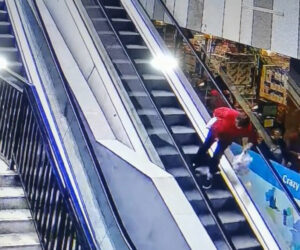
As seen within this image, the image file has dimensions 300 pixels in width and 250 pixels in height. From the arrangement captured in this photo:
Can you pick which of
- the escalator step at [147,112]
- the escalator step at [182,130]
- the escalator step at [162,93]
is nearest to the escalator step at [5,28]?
the escalator step at [162,93]

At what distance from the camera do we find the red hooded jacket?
20.7 feet

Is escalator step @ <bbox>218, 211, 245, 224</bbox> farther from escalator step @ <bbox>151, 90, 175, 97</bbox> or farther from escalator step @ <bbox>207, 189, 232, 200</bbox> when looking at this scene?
escalator step @ <bbox>151, 90, 175, 97</bbox>

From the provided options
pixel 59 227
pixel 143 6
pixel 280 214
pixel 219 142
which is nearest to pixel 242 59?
pixel 143 6

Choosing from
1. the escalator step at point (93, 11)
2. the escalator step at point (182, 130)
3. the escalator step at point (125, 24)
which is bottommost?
the escalator step at point (182, 130)

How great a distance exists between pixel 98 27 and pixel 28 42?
995mm

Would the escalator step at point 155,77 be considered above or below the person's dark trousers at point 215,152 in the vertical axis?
above

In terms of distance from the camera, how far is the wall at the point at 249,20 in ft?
24.4

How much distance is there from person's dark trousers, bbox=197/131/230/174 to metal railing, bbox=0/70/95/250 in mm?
2080

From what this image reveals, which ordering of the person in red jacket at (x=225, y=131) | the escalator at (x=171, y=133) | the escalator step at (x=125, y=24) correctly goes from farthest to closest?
the escalator step at (x=125, y=24) → the person in red jacket at (x=225, y=131) → the escalator at (x=171, y=133)

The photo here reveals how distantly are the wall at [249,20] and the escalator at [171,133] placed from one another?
1.19 metres

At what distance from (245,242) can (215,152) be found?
1058 millimetres

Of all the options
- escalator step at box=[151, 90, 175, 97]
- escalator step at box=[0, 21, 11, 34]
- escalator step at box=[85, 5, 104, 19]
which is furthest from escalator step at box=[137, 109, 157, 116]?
escalator step at box=[0, 21, 11, 34]

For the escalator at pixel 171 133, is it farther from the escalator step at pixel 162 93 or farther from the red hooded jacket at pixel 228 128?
the red hooded jacket at pixel 228 128

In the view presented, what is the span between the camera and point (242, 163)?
6.54m
